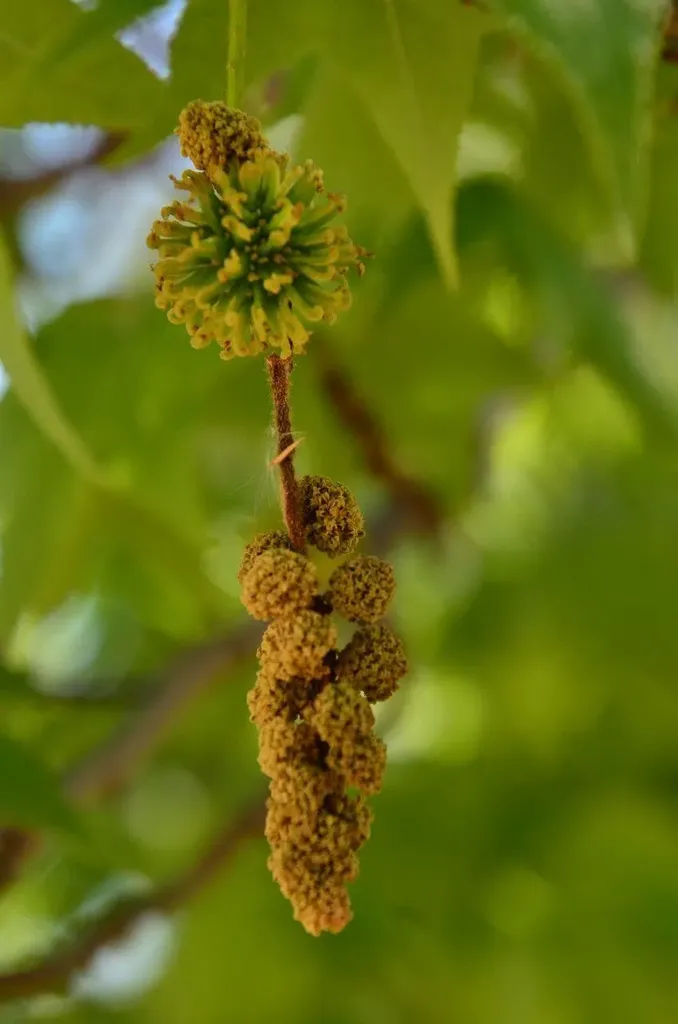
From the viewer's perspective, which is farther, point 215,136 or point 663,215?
point 663,215

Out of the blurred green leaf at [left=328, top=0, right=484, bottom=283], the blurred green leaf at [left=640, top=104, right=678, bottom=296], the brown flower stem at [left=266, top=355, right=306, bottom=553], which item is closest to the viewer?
the brown flower stem at [left=266, top=355, right=306, bottom=553]

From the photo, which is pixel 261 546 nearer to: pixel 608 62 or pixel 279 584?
pixel 279 584

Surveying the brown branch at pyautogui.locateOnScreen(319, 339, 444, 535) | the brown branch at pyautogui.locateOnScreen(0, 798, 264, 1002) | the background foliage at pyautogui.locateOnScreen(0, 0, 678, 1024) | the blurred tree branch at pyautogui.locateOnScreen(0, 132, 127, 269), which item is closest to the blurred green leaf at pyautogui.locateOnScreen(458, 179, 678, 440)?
the background foliage at pyautogui.locateOnScreen(0, 0, 678, 1024)

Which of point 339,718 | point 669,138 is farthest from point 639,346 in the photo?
point 339,718

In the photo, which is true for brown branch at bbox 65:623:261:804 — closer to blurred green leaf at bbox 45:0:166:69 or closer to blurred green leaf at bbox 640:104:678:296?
blurred green leaf at bbox 640:104:678:296

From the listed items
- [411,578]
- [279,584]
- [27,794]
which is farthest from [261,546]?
[411,578]

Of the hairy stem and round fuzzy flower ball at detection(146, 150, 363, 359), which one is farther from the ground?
the hairy stem
